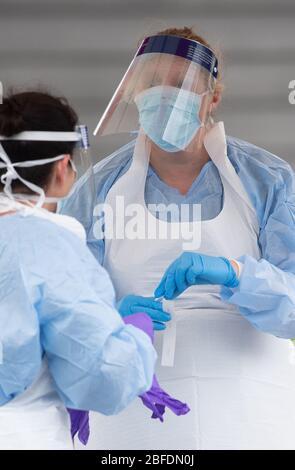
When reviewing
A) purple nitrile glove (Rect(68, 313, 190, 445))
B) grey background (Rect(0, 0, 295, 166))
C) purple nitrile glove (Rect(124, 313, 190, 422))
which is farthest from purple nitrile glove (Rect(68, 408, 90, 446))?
grey background (Rect(0, 0, 295, 166))

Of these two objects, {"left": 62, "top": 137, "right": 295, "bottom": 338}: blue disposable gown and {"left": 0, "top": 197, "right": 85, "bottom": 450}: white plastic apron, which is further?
{"left": 62, "top": 137, "right": 295, "bottom": 338}: blue disposable gown

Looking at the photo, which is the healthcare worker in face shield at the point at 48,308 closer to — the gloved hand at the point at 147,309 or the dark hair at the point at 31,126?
the dark hair at the point at 31,126

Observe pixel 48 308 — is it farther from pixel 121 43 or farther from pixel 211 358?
pixel 121 43

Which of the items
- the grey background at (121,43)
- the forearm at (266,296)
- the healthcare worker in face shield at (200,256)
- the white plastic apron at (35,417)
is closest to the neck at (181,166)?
the healthcare worker in face shield at (200,256)

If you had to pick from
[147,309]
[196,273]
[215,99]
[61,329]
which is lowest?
[147,309]

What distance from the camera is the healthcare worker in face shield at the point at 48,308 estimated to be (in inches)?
64.2

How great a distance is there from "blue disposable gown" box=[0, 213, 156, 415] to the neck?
709 millimetres

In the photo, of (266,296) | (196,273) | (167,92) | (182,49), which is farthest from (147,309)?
(182,49)

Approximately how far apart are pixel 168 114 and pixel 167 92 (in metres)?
0.05

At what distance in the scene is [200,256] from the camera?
6.72 ft

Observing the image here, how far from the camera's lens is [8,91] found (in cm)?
188

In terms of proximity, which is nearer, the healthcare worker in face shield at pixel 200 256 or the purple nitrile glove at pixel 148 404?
the purple nitrile glove at pixel 148 404

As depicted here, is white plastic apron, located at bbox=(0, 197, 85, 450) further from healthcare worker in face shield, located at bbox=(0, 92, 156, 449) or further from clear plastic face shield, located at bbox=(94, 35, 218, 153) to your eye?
clear plastic face shield, located at bbox=(94, 35, 218, 153)

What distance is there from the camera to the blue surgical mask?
2211mm
